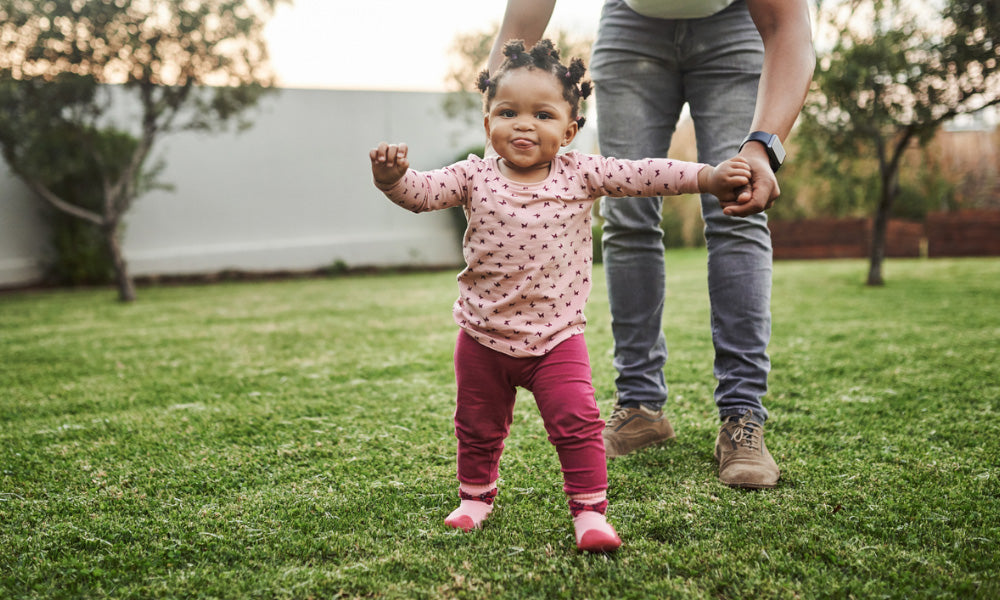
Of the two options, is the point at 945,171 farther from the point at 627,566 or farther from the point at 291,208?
the point at 627,566

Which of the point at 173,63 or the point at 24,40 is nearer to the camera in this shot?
the point at 24,40

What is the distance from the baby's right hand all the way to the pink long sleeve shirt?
90 millimetres

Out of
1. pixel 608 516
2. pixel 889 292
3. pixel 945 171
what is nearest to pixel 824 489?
pixel 608 516

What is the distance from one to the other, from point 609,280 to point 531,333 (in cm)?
65

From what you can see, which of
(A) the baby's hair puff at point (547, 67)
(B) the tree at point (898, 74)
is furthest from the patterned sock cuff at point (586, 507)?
(B) the tree at point (898, 74)

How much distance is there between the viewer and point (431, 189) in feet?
4.45

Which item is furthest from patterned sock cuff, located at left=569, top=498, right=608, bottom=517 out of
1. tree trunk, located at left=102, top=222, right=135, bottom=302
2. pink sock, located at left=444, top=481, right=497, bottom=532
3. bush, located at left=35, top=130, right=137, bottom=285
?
bush, located at left=35, top=130, right=137, bottom=285

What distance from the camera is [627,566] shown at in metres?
1.18

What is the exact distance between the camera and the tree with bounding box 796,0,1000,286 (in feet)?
17.6

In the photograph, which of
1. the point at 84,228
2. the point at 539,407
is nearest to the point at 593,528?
the point at 539,407

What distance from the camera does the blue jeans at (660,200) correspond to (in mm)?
Result: 1750

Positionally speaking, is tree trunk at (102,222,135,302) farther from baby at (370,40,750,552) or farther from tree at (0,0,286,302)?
baby at (370,40,750,552)

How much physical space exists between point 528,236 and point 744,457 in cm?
71

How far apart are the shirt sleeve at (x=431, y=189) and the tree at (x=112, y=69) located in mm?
7018
